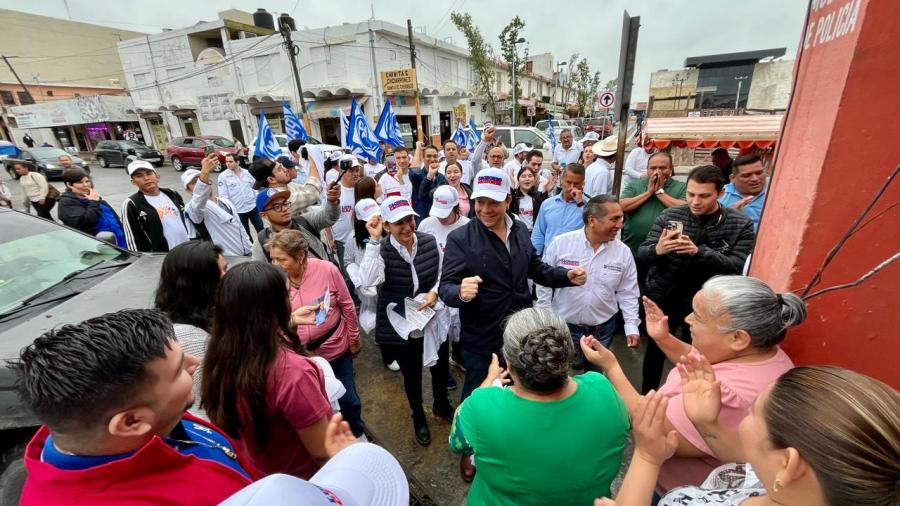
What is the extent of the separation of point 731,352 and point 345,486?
4.89ft

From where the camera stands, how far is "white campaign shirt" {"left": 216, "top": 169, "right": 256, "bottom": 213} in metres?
6.05

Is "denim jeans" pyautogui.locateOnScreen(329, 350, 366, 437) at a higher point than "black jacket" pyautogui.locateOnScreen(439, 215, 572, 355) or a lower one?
lower

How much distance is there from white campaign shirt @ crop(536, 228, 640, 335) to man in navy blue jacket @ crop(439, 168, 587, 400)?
0.75ft

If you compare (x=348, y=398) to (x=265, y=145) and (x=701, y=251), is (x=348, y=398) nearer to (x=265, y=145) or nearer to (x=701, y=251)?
(x=701, y=251)

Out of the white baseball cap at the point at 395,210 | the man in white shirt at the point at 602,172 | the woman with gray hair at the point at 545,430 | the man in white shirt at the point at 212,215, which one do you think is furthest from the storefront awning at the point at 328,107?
the woman with gray hair at the point at 545,430

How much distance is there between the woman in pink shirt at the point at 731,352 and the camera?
1374 millimetres

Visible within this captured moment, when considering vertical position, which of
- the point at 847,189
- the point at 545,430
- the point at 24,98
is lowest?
the point at 545,430

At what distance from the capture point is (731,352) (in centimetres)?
149

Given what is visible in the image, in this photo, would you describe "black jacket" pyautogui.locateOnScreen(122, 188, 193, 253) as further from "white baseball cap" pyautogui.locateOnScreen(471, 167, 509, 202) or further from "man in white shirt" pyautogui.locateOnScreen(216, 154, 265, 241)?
"white baseball cap" pyautogui.locateOnScreen(471, 167, 509, 202)

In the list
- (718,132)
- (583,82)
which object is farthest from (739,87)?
(718,132)

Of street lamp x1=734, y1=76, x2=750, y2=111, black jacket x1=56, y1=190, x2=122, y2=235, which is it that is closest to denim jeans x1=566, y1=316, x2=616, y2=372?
black jacket x1=56, y1=190, x2=122, y2=235

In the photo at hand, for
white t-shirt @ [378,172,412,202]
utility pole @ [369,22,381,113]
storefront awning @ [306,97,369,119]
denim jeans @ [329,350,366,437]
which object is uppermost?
utility pole @ [369,22,381,113]

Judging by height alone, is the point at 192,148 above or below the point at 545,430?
above

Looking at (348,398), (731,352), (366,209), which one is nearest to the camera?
(731,352)
